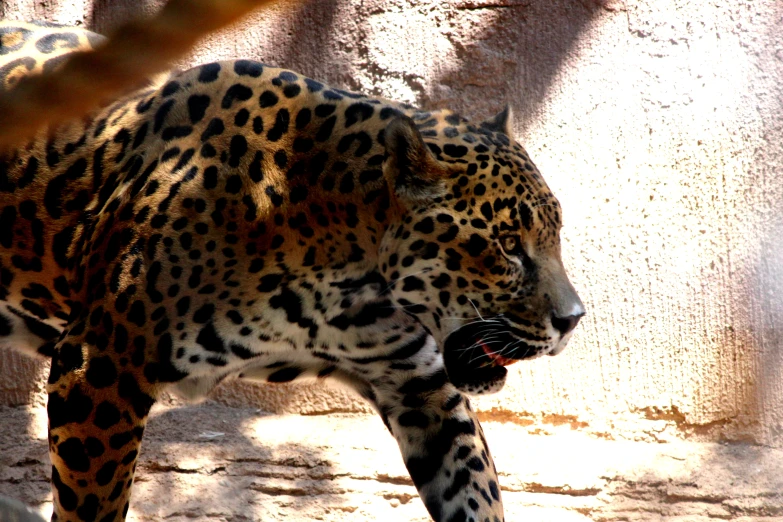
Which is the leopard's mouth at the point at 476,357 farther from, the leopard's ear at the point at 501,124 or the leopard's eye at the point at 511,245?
the leopard's ear at the point at 501,124

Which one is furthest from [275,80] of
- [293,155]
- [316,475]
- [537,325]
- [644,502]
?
[644,502]

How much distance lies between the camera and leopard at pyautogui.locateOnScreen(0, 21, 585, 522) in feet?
12.4

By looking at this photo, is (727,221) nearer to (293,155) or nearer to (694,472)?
(694,472)

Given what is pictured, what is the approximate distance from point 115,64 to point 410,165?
2.55 metres

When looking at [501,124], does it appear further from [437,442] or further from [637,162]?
[637,162]

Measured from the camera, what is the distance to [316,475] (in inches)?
215

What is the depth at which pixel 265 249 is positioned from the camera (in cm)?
390

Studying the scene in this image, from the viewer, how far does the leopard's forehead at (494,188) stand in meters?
3.77

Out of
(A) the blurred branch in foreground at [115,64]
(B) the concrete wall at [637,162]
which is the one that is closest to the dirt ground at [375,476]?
(B) the concrete wall at [637,162]

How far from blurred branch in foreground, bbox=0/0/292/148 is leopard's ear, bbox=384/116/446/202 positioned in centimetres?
247

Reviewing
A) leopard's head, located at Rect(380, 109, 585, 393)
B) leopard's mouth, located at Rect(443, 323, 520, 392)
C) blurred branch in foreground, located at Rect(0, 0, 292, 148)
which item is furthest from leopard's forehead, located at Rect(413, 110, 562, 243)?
blurred branch in foreground, located at Rect(0, 0, 292, 148)

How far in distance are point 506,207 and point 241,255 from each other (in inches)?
40.1

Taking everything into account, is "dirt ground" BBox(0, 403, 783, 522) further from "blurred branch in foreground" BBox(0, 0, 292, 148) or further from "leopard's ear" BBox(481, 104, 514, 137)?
"blurred branch in foreground" BBox(0, 0, 292, 148)

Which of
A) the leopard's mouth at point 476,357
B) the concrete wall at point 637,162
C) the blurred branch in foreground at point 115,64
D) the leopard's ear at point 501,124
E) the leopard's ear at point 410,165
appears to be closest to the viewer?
the blurred branch in foreground at point 115,64
